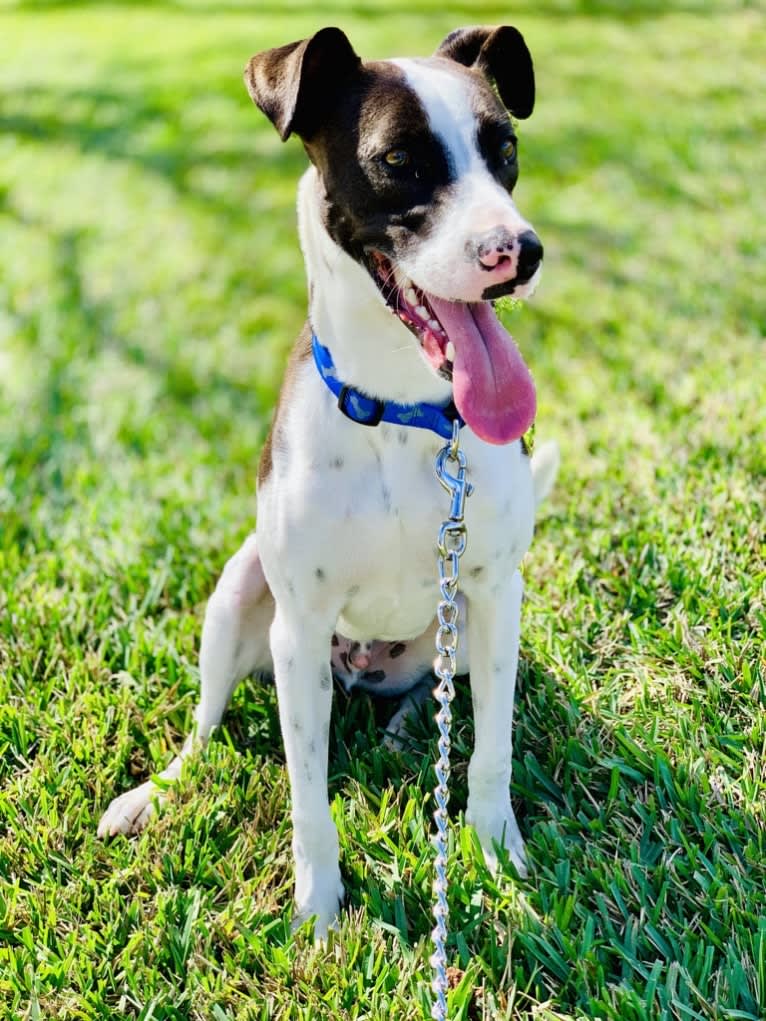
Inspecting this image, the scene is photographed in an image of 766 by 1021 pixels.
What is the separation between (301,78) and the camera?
7.91 feet

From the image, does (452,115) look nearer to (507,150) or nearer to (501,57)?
(507,150)

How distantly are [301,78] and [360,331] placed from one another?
1.80 ft

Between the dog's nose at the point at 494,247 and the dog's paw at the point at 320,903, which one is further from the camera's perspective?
the dog's paw at the point at 320,903

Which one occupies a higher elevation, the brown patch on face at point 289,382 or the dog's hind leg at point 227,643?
the brown patch on face at point 289,382

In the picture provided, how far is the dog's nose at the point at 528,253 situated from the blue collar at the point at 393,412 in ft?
1.36

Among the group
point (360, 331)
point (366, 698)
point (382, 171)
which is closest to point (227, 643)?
point (366, 698)

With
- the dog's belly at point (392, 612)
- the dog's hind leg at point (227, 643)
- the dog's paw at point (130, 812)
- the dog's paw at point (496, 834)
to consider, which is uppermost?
the dog's belly at point (392, 612)

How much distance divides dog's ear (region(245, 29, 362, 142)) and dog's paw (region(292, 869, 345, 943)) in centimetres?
169

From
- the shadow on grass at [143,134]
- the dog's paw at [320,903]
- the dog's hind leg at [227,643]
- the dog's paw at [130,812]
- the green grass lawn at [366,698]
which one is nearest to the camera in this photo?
the green grass lawn at [366,698]

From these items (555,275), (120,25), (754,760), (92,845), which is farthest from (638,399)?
(120,25)

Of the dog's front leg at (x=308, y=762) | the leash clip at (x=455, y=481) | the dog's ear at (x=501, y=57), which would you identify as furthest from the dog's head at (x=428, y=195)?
the dog's front leg at (x=308, y=762)

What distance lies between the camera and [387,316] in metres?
2.44

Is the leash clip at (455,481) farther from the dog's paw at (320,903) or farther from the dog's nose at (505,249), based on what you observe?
the dog's paw at (320,903)

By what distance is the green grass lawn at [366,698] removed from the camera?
2488 millimetres
